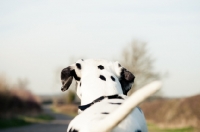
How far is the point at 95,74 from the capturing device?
4973 mm

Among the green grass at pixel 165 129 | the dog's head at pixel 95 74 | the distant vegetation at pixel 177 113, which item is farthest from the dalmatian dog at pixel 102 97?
the distant vegetation at pixel 177 113

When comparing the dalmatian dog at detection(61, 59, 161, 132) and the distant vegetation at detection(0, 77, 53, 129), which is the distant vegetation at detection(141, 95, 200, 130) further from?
the dalmatian dog at detection(61, 59, 161, 132)

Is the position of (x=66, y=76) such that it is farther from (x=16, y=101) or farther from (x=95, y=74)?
(x=16, y=101)

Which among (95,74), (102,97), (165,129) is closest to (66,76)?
(95,74)

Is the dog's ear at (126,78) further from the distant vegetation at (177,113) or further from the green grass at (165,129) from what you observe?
the distant vegetation at (177,113)

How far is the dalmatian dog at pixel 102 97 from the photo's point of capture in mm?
3881

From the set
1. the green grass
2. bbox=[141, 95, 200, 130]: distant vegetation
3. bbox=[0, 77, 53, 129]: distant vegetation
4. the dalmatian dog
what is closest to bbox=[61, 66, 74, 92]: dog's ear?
the dalmatian dog

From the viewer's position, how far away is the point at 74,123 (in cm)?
426

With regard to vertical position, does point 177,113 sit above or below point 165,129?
above

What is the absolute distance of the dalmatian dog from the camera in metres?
3.88

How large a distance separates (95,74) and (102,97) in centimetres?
38

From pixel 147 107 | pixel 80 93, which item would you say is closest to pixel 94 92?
pixel 80 93

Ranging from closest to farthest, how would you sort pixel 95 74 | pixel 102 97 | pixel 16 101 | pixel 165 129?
pixel 102 97 < pixel 95 74 < pixel 165 129 < pixel 16 101

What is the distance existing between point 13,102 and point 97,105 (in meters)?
23.5
